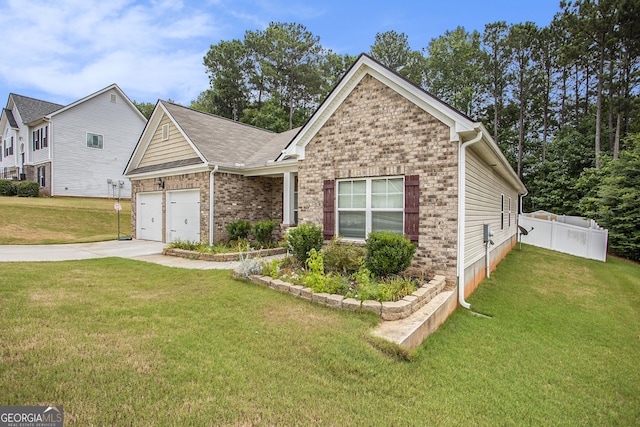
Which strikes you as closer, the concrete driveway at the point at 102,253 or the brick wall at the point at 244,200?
the concrete driveway at the point at 102,253

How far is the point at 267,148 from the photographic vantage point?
44.8 feet

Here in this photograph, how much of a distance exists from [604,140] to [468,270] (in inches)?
1055

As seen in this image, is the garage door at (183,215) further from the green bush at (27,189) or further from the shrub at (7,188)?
the shrub at (7,188)

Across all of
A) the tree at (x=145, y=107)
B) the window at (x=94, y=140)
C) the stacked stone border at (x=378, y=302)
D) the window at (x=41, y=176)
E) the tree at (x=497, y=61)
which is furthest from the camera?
the tree at (x=145, y=107)

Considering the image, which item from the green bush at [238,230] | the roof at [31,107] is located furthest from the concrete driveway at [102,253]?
the roof at [31,107]

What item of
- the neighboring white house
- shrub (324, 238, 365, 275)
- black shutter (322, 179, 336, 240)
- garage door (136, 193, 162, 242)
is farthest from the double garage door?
the neighboring white house

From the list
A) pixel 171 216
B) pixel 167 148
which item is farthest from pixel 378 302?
pixel 167 148

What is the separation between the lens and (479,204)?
8148 mm

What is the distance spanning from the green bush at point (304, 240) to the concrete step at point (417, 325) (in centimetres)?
292

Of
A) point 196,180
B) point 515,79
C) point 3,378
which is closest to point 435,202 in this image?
point 3,378

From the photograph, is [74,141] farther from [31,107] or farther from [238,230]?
[238,230]

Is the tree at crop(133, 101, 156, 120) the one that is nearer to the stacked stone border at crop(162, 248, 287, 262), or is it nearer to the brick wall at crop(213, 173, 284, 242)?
the brick wall at crop(213, 173, 284, 242)

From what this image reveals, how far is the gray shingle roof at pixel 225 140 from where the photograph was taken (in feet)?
38.8

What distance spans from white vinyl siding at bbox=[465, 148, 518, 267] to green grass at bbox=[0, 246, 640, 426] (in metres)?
1.73
